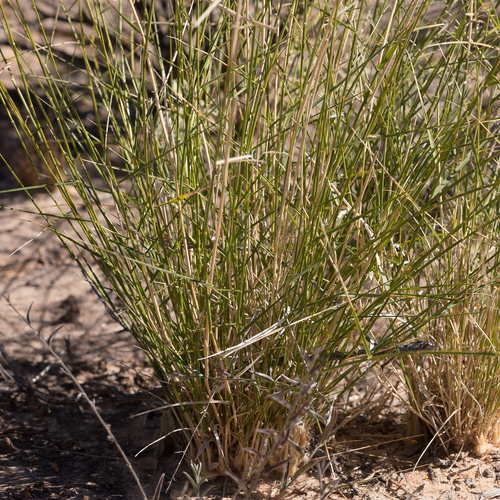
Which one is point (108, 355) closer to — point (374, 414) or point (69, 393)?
point (69, 393)

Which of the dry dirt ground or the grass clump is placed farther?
the dry dirt ground

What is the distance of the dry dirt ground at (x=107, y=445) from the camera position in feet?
3.54

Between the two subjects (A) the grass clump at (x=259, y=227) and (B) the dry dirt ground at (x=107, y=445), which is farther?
(B) the dry dirt ground at (x=107, y=445)

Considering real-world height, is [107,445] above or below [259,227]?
below

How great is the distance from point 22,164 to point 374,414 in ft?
9.00

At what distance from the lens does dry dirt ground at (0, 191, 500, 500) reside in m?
1.08

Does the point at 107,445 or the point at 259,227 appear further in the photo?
the point at 107,445

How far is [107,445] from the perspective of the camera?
1.31m

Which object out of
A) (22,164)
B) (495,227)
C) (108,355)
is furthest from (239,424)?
(22,164)

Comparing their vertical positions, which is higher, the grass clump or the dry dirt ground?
the grass clump

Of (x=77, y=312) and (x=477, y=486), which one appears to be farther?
(x=77, y=312)

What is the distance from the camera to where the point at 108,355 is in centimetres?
176

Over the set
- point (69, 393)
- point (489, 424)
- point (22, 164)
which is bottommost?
point (69, 393)

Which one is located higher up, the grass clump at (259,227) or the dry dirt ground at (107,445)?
the grass clump at (259,227)
